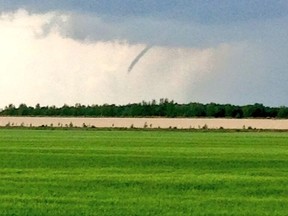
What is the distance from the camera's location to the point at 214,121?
110m

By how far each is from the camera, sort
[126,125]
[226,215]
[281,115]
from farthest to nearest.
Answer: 1. [281,115]
2. [126,125]
3. [226,215]

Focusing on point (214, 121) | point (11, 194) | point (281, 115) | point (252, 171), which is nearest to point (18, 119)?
point (214, 121)

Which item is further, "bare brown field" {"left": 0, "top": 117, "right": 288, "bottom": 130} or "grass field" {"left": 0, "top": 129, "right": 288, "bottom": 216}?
"bare brown field" {"left": 0, "top": 117, "right": 288, "bottom": 130}

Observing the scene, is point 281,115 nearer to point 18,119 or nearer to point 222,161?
point 18,119

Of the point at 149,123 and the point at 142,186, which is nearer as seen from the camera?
the point at 142,186

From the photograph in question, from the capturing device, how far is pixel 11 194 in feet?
74.0

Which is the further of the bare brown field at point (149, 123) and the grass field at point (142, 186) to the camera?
the bare brown field at point (149, 123)

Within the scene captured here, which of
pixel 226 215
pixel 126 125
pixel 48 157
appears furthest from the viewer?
pixel 126 125

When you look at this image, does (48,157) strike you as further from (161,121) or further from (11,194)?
(161,121)

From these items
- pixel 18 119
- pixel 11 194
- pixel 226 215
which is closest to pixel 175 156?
pixel 11 194

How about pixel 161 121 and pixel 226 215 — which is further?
pixel 161 121

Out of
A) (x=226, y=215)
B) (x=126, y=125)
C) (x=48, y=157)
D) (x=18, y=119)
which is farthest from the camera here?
(x=18, y=119)

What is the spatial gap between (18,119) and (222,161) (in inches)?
3089

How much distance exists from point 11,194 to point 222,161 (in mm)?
16703
